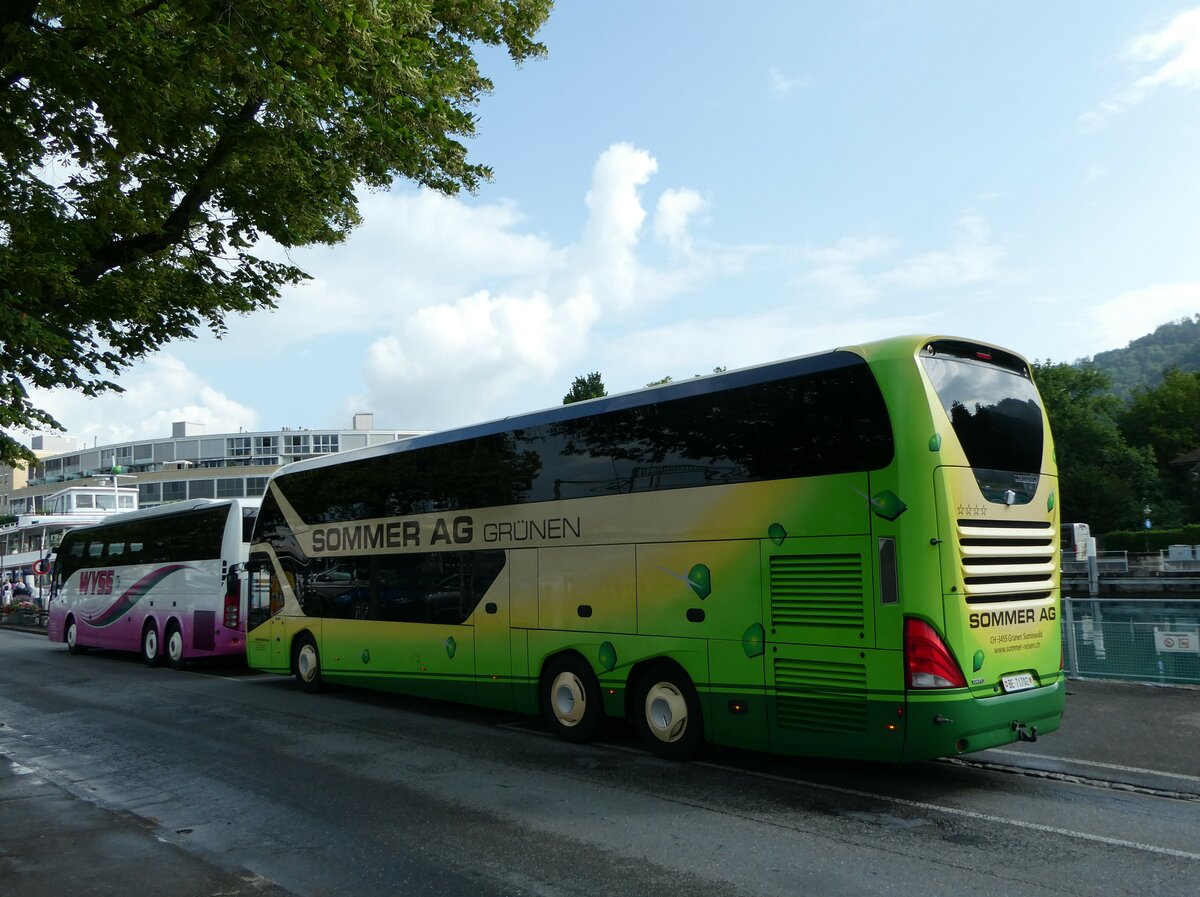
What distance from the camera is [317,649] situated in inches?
580

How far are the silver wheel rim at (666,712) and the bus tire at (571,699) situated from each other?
30.9 inches

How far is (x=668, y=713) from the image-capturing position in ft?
29.8

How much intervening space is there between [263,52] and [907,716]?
24.8 feet

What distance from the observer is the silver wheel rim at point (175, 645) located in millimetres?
19531

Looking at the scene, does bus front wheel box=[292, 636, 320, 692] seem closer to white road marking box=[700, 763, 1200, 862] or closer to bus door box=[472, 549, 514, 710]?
bus door box=[472, 549, 514, 710]

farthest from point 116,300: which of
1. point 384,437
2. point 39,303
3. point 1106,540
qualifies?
point 384,437

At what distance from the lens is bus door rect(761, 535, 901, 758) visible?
24.2 feet

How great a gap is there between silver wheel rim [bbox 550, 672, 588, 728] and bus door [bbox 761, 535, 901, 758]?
8.85 feet

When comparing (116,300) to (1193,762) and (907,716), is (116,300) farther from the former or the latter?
(1193,762)

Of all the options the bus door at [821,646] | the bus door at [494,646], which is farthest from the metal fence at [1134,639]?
the bus door at [494,646]

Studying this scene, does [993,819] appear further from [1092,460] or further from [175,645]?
[1092,460]

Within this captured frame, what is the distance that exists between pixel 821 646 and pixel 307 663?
10.2 m

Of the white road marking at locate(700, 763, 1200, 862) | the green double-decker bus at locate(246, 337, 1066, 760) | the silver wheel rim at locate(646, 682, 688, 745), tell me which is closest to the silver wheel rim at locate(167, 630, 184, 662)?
the green double-decker bus at locate(246, 337, 1066, 760)

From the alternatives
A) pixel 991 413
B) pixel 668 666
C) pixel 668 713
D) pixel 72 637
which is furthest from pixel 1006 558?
pixel 72 637
